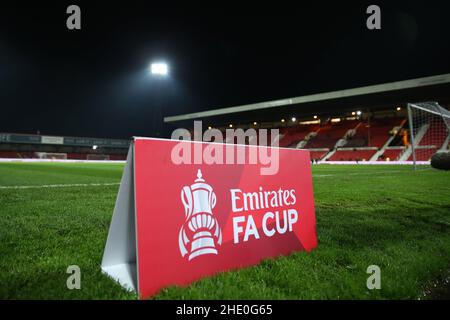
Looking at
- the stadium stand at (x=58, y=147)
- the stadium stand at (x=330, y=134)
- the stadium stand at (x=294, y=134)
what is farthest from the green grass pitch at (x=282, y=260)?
the stadium stand at (x=58, y=147)

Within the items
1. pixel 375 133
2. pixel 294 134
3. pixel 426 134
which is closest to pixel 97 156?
pixel 294 134

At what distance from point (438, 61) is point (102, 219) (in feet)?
93.6

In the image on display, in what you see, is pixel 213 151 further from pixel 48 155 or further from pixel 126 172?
pixel 48 155

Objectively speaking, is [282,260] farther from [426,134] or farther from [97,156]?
[97,156]

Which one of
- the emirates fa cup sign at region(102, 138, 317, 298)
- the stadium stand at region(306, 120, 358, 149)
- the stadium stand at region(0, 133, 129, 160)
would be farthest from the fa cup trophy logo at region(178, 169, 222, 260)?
the stadium stand at region(0, 133, 129, 160)

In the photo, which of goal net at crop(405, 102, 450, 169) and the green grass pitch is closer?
the green grass pitch

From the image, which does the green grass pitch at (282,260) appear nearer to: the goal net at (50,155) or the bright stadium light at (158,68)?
the bright stadium light at (158,68)

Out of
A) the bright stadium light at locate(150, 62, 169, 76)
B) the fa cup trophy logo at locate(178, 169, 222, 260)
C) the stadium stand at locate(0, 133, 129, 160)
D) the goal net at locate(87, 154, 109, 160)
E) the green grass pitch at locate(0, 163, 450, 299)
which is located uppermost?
the bright stadium light at locate(150, 62, 169, 76)

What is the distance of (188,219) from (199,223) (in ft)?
0.32

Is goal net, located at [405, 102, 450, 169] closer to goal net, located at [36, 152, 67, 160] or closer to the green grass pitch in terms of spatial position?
the green grass pitch

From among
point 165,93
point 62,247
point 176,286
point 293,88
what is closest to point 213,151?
point 176,286

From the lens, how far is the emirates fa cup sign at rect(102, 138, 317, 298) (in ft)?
5.83

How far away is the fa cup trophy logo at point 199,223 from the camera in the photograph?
1954 millimetres

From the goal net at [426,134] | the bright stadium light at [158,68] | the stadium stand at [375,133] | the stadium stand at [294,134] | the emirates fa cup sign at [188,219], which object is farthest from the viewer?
the stadium stand at [294,134]
